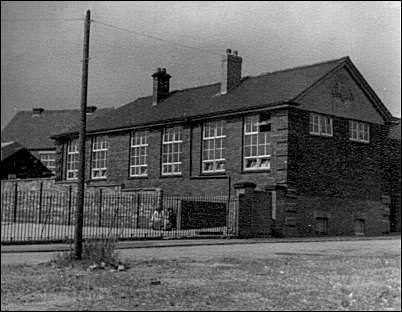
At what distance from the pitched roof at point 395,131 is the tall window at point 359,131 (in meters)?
1.98

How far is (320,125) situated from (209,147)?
15.1 feet

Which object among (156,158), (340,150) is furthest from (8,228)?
(340,150)

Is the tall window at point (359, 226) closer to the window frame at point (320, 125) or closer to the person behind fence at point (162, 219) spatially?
the window frame at point (320, 125)

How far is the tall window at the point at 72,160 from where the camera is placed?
2375 centimetres

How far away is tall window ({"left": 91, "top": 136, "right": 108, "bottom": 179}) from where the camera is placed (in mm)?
23891

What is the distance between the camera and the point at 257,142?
81.6 ft

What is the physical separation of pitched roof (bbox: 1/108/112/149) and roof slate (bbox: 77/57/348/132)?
2.26m

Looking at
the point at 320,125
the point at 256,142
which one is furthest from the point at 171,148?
the point at 320,125

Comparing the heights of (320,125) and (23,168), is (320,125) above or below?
above

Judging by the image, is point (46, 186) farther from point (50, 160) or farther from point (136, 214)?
point (136, 214)

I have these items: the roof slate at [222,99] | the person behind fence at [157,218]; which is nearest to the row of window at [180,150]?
the roof slate at [222,99]

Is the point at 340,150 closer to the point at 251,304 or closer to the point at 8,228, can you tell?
the point at 8,228

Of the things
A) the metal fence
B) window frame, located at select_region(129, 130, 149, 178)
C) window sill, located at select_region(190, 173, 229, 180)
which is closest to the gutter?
window frame, located at select_region(129, 130, 149, 178)

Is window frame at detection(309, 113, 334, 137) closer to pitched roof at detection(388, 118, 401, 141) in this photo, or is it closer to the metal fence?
the metal fence
